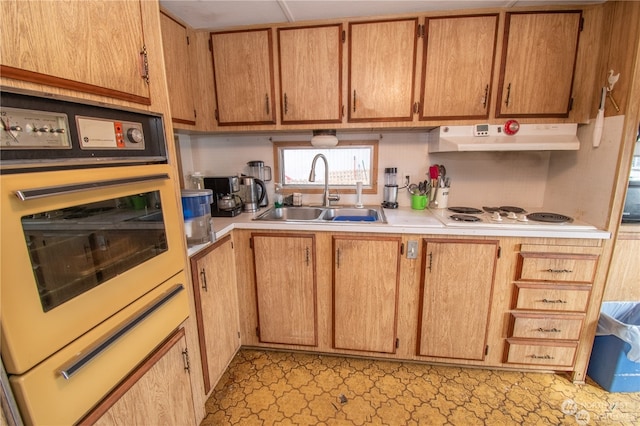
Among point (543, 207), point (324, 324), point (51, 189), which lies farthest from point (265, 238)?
point (543, 207)

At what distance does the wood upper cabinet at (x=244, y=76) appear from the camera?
6.18 feet

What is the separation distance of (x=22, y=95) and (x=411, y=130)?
2.07 meters

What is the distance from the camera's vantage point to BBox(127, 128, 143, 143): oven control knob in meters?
0.97

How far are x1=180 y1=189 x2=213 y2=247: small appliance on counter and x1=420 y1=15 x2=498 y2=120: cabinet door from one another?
147 centimetres

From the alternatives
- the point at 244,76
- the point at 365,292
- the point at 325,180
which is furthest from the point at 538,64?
the point at 244,76

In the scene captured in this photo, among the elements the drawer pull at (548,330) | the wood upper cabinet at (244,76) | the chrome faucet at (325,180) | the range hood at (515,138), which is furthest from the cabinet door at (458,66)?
the drawer pull at (548,330)

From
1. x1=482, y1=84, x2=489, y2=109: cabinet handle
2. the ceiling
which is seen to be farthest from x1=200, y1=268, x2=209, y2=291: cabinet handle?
x1=482, y1=84, x2=489, y2=109: cabinet handle

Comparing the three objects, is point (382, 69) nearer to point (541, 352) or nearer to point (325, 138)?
point (325, 138)

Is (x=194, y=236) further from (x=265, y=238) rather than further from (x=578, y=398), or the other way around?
(x=578, y=398)

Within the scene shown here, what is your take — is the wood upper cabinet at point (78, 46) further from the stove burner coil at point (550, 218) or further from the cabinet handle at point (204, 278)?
the stove burner coil at point (550, 218)

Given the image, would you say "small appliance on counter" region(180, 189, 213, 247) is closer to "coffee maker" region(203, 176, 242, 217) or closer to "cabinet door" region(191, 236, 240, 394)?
"cabinet door" region(191, 236, 240, 394)

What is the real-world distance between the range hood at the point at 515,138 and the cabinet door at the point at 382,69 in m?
0.34

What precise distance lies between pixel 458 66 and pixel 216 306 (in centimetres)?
207

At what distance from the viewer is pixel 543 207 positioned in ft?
6.89
